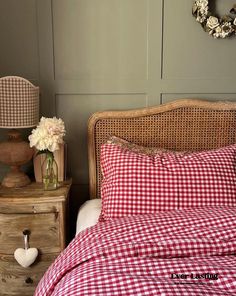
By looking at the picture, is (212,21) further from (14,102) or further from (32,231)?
(32,231)

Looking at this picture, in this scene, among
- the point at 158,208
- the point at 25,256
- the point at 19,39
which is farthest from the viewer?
the point at 19,39

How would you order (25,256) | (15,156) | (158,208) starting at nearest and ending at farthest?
(158,208) < (25,256) < (15,156)

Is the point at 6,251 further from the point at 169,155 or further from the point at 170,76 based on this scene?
the point at 170,76

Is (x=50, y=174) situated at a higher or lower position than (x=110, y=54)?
lower

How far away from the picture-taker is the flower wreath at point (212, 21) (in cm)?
187

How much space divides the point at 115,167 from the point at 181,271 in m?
0.71

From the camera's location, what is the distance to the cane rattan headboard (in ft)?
6.47

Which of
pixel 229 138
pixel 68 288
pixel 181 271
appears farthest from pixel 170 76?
pixel 68 288

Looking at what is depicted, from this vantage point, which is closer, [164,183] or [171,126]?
[164,183]

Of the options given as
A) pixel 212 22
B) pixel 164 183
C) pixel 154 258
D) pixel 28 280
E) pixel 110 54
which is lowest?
pixel 28 280

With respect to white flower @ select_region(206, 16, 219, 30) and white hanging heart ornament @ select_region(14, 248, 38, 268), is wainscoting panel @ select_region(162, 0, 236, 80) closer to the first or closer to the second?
white flower @ select_region(206, 16, 219, 30)

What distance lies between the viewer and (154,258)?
1146 mm

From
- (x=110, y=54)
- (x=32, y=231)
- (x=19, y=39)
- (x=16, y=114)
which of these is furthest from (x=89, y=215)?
(x=19, y=39)

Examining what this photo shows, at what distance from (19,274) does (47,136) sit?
0.75 metres
